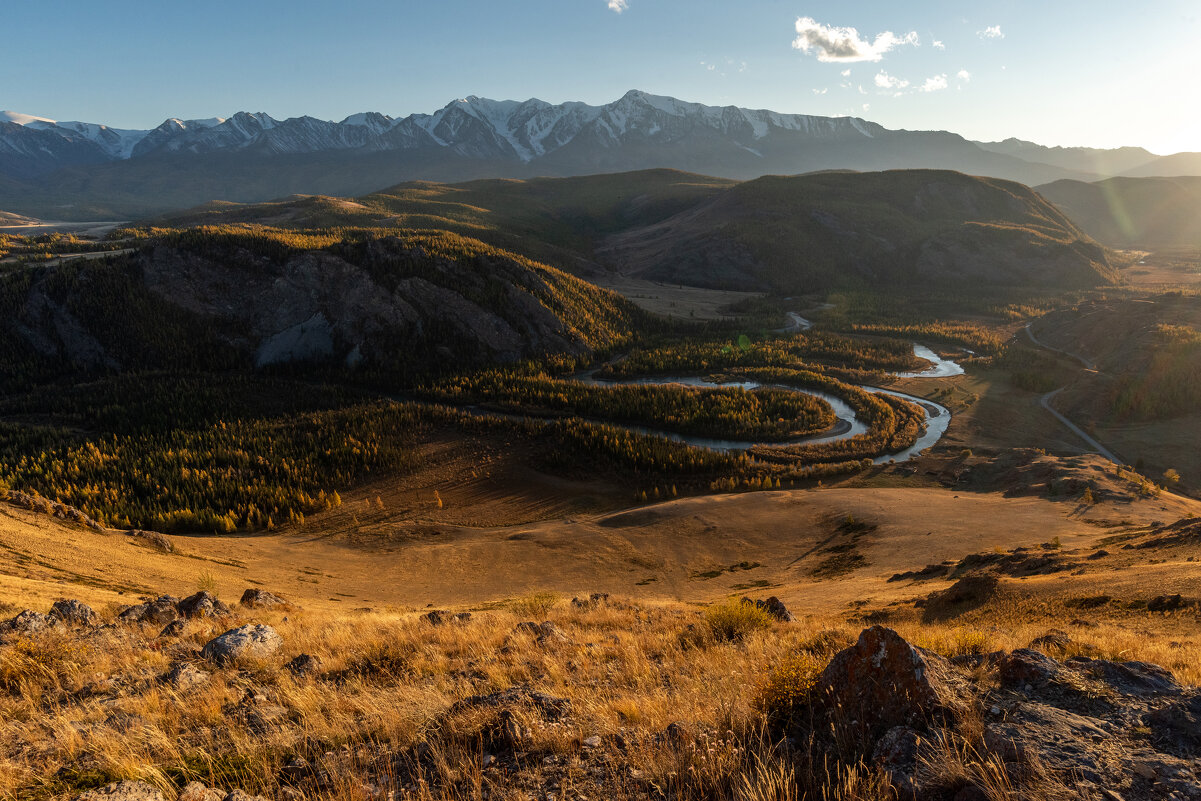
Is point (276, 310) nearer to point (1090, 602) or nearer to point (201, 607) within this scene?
point (201, 607)

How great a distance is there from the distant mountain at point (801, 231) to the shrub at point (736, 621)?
86.2 metres

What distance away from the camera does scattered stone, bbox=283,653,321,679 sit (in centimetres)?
778

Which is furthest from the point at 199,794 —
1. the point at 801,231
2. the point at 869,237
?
the point at 869,237

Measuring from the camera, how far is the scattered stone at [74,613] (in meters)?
9.59

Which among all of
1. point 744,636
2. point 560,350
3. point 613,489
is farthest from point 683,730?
point 560,350

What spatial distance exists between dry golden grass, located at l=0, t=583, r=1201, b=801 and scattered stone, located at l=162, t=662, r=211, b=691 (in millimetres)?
148

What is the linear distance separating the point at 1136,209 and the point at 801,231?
139 meters

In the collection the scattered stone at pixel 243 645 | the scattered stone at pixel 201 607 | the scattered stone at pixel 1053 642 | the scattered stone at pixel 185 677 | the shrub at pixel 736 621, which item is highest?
the scattered stone at pixel 1053 642

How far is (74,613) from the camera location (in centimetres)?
979

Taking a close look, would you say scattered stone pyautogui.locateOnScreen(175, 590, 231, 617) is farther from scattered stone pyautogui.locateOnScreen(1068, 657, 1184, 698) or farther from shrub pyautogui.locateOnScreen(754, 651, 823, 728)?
scattered stone pyautogui.locateOnScreen(1068, 657, 1184, 698)

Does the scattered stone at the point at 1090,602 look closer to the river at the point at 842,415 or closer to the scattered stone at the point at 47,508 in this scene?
the river at the point at 842,415

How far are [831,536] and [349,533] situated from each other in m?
20.5

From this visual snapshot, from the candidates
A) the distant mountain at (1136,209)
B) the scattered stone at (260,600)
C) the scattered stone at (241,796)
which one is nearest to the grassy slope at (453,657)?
the scattered stone at (241,796)

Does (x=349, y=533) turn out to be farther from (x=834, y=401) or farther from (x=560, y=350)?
(x=834, y=401)
